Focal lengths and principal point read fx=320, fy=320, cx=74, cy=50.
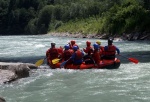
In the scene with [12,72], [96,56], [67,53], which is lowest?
[12,72]

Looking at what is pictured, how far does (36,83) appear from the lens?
1086 cm

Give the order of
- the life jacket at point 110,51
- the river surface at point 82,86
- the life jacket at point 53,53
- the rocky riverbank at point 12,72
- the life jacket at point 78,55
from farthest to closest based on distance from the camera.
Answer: the life jacket at point 53,53 < the life jacket at point 110,51 < the life jacket at point 78,55 < the rocky riverbank at point 12,72 < the river surface at point 82,86

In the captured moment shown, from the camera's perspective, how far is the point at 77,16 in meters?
59.1

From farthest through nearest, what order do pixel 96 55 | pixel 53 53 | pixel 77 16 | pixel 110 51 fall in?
pixel 77 16 < pixel 53 53 < pixel 110 51 < pixel 96 55

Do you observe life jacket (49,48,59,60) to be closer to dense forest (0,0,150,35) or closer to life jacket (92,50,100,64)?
life jacket (92,50,100,64)

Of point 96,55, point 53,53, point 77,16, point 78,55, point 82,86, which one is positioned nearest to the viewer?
point 82,86

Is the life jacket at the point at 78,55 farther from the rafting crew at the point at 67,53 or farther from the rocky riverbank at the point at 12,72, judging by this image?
the rocky riverbank at the point at 12,72

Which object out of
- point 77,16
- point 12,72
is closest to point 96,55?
point 12,72

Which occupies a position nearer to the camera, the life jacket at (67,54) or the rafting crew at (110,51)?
the rafting crew at (110,51)

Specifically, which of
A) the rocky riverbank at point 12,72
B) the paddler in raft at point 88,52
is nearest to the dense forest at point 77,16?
the paddler in raft at point 88,52

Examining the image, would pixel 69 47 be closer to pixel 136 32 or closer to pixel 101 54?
pixel 101 54

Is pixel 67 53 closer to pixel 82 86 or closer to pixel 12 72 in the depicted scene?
pixel 12 72

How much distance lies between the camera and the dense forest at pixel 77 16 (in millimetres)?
34938

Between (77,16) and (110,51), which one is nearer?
(110,51)
